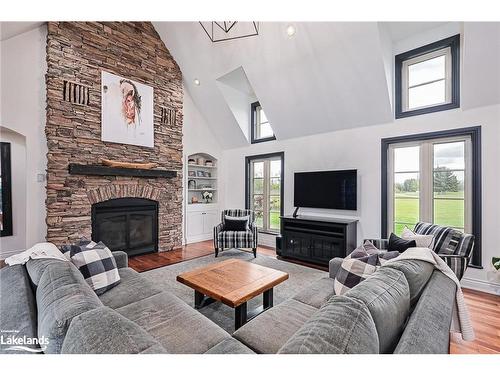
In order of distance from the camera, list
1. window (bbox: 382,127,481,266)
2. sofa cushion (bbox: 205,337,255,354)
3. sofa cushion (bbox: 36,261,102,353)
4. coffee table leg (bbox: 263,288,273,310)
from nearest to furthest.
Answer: sofa cushion (bbox: 36,261,102,353) → sofa cushion (bbox: 205,337,255,354) → coffee table leg (bbox: 263,288,273,310) → window (bbox: 382,127,481,266)

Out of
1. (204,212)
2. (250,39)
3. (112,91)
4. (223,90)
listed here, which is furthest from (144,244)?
(250,39)

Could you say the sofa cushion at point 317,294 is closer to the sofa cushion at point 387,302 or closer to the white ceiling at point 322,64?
the sofa cushion at point 387,302

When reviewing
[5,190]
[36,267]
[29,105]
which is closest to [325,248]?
[36,267]

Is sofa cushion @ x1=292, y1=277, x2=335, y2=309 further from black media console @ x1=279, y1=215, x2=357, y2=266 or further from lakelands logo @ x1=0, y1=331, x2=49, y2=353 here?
black media console @ x1=279, y1=215, x2=357, y2=266

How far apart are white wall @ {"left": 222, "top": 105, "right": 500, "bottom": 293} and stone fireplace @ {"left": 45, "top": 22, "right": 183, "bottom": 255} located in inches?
59.2

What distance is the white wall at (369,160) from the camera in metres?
2.79

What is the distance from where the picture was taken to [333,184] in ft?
13.3

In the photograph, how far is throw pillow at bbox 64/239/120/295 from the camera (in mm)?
1823

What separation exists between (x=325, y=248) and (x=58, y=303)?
11.4 ft

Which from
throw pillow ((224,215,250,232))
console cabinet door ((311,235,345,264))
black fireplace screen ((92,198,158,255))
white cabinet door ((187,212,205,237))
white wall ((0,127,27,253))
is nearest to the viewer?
console cabinet door ((311,235,345,264))

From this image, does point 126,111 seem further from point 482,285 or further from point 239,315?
point 482,285

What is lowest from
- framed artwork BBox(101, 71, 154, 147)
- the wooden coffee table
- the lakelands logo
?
the wooden coffee table

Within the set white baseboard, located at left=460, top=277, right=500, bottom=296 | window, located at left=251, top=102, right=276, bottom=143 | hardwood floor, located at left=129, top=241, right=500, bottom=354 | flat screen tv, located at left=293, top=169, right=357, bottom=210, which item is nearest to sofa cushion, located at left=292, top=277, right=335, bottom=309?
hardwood floor, located at left=129, top=241, right=500, bottom=354

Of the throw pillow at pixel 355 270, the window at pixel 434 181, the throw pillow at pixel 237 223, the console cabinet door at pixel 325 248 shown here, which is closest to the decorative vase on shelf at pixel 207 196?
the throw pillow at pixel 237 223
